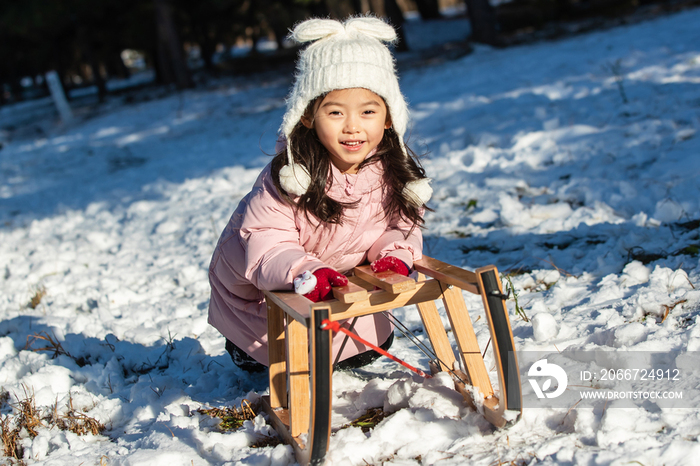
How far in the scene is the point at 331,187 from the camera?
84.5 inches

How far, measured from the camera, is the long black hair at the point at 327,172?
2078 millimetres

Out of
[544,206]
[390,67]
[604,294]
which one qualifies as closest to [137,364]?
[390,67]

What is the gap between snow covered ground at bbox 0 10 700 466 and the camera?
1.88 metres

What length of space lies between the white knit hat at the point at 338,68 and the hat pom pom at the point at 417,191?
21 cm

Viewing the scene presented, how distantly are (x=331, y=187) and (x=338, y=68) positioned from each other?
43cm

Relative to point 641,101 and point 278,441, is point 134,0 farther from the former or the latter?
point 278,441

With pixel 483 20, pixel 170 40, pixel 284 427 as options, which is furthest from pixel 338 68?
pixel 170 40

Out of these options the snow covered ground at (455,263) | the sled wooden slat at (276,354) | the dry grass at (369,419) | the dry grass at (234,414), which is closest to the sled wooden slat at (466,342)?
the snow covered ground at (455,263)

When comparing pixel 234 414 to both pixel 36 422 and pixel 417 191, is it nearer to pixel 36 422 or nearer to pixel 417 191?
pixel 36 422

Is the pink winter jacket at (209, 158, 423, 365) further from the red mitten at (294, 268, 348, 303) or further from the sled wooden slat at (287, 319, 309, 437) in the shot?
the sled wooden slat at (287, 319, 309, 437)

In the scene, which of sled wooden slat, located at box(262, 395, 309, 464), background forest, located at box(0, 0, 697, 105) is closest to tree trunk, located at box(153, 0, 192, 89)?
background forest, located at box(0, 0, 697, 105)

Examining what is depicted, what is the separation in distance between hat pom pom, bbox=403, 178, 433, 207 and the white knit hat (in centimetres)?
21

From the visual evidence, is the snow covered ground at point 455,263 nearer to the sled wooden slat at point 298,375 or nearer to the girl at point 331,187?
the sled wooden slat at point 298,375

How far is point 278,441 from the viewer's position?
2021 mm
